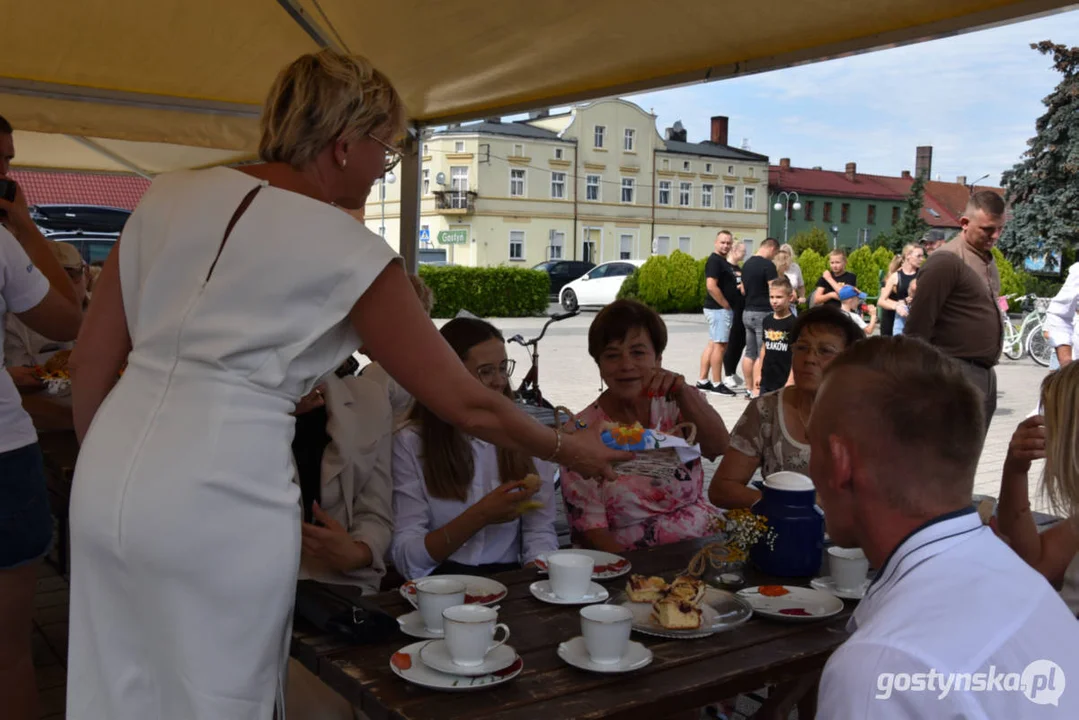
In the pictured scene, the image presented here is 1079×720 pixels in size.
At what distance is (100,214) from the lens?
52.1ft

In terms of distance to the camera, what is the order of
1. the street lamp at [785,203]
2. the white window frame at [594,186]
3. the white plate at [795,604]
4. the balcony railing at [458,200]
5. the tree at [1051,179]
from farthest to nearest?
the street lamp at [785,203], the white window frame at [594,186], the balcony railing at [458,200], the tree at [1051,179], the white plate at [795,604]

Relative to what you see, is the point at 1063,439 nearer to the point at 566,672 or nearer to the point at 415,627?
the point at 566,672

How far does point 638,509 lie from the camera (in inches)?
116

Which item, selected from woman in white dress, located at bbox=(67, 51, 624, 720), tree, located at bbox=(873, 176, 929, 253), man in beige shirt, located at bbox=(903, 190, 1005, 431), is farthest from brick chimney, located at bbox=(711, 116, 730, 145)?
woman in white dress, located at bbox=(67, 51, 624, 720)

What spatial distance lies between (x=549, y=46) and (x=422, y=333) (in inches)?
103

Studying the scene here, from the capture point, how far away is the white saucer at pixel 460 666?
163cm

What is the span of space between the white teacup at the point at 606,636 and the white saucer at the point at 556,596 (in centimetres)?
33

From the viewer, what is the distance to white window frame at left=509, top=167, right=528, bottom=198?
4800cm

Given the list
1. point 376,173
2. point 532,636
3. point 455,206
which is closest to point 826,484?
point 532,636

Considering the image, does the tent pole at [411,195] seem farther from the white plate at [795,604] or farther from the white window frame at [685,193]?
the white window frame at [685,193]

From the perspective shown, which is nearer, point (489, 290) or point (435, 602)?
point (435, 602)

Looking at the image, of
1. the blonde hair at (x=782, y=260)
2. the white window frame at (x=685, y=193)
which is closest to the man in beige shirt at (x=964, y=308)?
the blonde hair at (x=782, y=260)

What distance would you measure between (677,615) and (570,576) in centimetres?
27

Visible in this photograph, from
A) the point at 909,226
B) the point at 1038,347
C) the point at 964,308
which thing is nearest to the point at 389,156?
the point at 964,308
